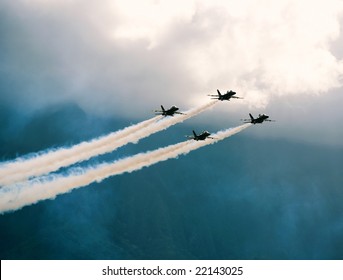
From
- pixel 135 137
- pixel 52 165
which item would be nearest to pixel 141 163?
pixel 135 137

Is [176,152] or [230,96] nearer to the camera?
[230,96]

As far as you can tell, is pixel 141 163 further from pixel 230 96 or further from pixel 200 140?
pixel 230 96

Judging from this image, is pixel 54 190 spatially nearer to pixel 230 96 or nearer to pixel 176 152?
pixel 176 152

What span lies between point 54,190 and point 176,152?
3418 centimetres

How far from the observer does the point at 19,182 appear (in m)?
175

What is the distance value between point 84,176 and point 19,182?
63.6 feet

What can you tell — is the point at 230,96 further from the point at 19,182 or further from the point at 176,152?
the point at 19,182

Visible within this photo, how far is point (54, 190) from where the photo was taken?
185875mm
